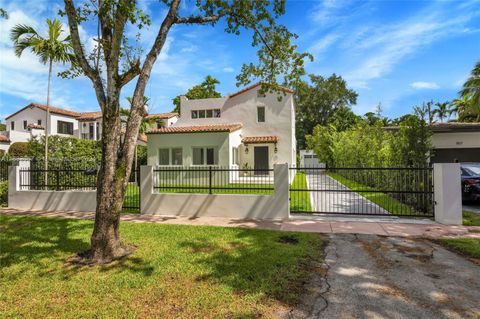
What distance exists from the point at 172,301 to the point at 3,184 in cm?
1253

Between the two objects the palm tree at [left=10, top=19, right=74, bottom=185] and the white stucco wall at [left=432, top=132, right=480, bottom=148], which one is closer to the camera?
the palm tree at [left=10, top=19, right=74, bottom=185]

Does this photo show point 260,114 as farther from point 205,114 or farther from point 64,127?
point 64,127

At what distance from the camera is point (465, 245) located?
5.96 m

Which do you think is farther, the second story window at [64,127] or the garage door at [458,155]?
the second story window at [64,127]

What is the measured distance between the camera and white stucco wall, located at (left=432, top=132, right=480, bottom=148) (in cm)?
1919

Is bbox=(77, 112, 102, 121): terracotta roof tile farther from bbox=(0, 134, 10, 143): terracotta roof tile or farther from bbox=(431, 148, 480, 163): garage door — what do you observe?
bbox=(431, 148, 480, 163): garage door

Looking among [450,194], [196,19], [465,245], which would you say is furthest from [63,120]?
[465,245]

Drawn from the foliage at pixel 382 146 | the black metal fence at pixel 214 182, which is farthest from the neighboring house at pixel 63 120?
the black metal fence at pixel 214 182

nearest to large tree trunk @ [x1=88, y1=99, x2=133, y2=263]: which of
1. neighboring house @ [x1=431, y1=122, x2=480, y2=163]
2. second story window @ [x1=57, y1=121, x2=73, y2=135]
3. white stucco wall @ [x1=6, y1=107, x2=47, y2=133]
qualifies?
neighboring house @ [x1=431, y1=122, x2=480, y2=163]

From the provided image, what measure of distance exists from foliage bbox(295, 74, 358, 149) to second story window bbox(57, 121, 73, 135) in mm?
36925

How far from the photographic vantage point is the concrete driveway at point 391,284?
11.3 ft

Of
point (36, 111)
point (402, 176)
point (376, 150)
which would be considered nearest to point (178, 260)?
point (402, 176)

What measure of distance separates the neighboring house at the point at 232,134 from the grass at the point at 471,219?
12438mm

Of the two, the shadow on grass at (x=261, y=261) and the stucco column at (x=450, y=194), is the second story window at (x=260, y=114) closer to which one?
the stucco column at (x=450, y=194)
